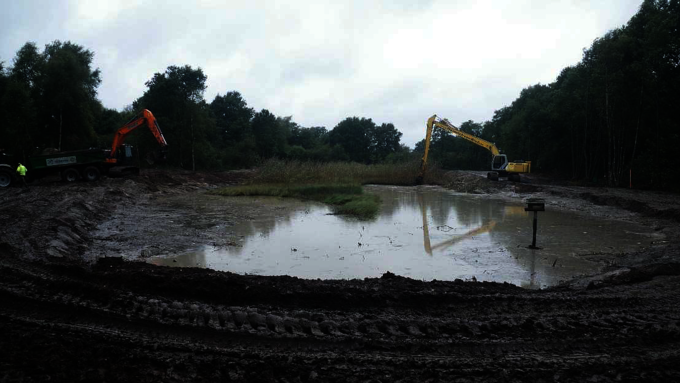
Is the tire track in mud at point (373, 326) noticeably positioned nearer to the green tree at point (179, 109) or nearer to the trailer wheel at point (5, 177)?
the trailer wheel at point (5, 177)

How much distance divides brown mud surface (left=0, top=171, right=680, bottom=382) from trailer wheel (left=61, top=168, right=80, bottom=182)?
16.9 m

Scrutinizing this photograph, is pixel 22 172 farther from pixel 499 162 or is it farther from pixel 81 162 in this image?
pixel 499 162

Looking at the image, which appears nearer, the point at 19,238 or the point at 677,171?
the point at 19,238

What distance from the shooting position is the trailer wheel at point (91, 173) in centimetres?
2227

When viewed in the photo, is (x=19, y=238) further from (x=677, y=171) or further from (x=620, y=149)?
(x=620, y=149)

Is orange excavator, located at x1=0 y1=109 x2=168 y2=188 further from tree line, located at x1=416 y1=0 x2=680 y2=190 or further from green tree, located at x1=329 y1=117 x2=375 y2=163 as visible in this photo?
green tree, located at x1=329 y1=117 x2=375 y2=163

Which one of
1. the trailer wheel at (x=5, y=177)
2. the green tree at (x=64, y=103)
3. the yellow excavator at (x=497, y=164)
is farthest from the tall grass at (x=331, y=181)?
the green tree at (x=64, y=103)

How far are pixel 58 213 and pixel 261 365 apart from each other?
10632 millimetres

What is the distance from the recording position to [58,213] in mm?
11539

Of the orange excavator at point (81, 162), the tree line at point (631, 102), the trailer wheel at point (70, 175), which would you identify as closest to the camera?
the tree line at point (631, 102)

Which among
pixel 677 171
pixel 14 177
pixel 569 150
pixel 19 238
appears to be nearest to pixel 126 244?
pixel 19 238

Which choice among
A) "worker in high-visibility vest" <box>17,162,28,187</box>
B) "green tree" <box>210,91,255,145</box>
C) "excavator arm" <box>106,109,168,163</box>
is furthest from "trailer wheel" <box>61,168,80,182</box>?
"green tree" <box>210,91,255,145</box>

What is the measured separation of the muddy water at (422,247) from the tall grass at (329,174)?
10.4 m

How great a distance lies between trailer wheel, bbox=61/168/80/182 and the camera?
22.0m
